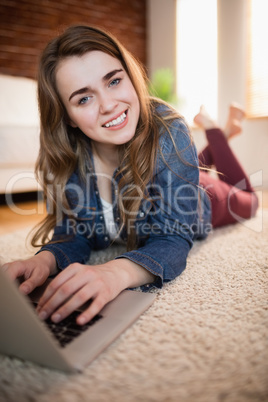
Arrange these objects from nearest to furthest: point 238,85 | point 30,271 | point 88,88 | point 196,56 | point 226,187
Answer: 1. point 30,271
2. point 88,88
3. point 226,187
4. point 238,85
5. point 196,56

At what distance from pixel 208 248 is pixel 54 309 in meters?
0.66

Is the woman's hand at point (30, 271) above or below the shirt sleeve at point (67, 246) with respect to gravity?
above

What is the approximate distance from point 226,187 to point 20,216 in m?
1.20

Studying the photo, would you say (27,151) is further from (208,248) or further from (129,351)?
(129,351)

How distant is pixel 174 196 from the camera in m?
0.92

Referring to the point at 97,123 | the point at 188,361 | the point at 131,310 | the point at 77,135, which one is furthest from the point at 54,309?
the point at 77,135

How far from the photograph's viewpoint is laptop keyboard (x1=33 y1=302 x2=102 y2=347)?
0.49m

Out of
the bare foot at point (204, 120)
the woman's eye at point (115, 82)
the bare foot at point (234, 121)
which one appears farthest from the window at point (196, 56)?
the woman's eye at point (115, 82)

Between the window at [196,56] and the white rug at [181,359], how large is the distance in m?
3.02

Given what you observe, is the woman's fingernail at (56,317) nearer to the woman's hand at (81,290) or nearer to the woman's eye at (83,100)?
the woman's hand at (81,290)

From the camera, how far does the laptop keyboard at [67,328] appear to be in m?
0.49

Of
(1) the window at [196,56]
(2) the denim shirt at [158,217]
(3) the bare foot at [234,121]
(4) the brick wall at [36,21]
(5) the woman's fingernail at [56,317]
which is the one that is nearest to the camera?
(5) the woman's fingernail at [56,317]

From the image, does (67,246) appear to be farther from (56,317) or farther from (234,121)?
(234,121)

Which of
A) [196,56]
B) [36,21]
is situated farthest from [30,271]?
[196,56]
